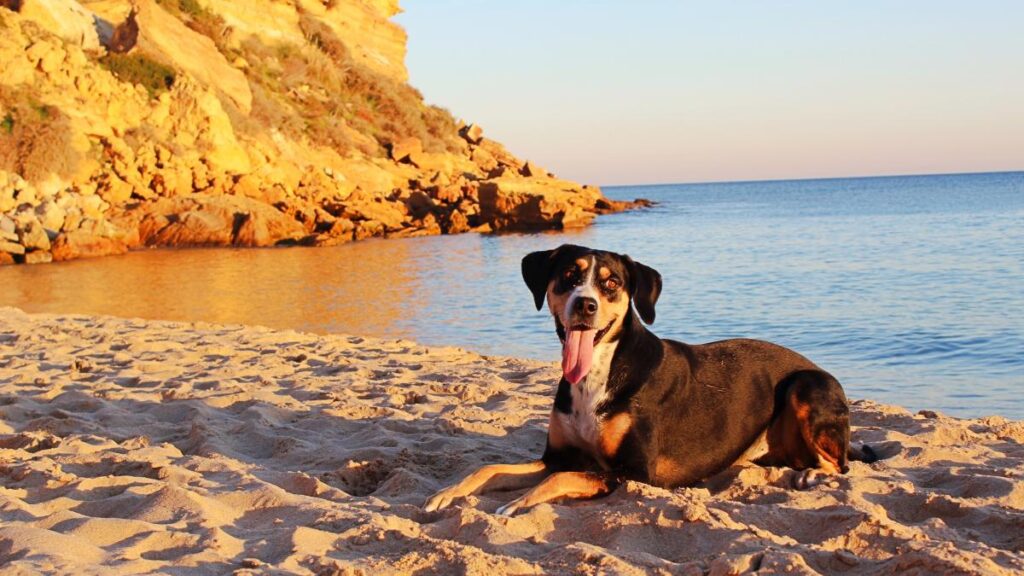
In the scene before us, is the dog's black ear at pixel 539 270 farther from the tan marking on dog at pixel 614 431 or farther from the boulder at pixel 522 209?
the boulder at pixel 522 209

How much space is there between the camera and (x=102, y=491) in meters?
4.67

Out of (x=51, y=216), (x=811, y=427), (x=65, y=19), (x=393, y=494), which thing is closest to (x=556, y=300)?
(x=393, y=494)

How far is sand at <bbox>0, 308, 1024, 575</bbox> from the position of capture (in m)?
3.59

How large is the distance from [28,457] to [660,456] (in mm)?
3487

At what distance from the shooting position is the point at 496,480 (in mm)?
4766

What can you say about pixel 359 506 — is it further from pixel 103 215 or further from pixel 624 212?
pixel 624 212

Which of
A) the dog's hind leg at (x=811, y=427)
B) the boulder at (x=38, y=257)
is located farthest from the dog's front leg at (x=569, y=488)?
the boulder at (x=38, y=257)

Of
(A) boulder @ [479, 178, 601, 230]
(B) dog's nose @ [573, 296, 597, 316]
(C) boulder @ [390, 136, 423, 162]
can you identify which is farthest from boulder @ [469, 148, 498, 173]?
(B) dog's nose @ [573, 296, 597, 316]

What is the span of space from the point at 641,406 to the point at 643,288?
60 cm

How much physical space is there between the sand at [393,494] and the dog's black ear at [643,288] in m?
0.91

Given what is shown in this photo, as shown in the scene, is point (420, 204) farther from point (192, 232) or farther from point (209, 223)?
point (192, 232)

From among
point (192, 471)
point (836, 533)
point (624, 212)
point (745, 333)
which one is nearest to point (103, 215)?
point (745, 333)

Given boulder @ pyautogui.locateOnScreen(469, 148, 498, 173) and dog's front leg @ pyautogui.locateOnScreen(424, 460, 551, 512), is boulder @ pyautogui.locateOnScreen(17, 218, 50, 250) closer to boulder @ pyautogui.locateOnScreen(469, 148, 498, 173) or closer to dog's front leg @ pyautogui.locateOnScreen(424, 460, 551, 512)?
dog's front leg @ pyautogui.locateOnScreen(424, 460, 551, 512)

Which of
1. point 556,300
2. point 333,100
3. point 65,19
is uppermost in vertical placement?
point 65,19
